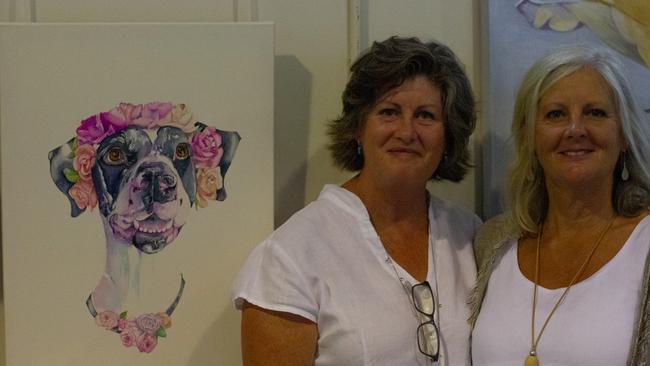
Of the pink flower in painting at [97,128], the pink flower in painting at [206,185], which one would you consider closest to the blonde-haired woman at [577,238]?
the pink flower in painting at [206,185]

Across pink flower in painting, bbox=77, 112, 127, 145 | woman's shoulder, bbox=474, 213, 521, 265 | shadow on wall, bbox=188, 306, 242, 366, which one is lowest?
shadow on wall, bbox=188, 306, 242, 366

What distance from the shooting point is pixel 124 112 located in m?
1.58

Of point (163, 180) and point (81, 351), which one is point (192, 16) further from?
point (81, 351)

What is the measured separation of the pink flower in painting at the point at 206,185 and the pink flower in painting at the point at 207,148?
0.01m

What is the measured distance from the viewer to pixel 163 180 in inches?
62.8

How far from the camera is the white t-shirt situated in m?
1.37

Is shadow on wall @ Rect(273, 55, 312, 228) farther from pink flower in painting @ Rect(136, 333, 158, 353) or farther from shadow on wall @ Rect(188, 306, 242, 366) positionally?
pink flower in painting @ Rect(136, 333, 158, 353)

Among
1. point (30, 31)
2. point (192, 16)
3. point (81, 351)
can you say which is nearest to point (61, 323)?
point (81, 351)

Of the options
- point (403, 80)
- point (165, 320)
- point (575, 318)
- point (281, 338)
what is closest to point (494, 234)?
point (575, 318)

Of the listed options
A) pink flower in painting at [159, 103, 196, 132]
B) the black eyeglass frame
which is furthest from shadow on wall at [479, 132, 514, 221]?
pink flower in painting at [159, 103, 196, 132]

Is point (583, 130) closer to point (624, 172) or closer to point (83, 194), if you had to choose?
point (624, 172)

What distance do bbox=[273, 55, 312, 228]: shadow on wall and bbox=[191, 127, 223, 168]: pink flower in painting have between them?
164mm

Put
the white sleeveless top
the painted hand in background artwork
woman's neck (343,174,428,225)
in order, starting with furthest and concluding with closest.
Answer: the painted hand in background artwork, woman's neck (343,174,428,225), the white sleeveless top

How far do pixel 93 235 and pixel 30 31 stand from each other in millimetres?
465
